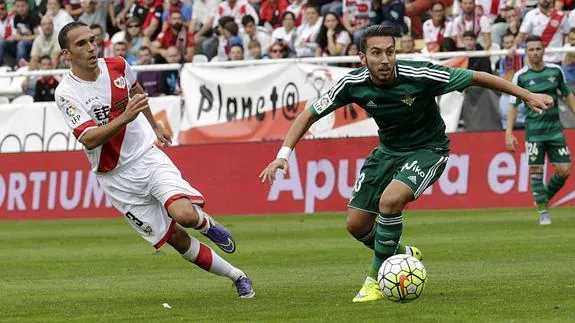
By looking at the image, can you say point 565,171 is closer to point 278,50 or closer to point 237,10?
point 278,50

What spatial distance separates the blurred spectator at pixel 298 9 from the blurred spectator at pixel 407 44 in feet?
11.4

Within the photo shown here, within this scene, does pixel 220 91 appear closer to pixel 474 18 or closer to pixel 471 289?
pixel 474 18

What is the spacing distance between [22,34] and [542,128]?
15.3m

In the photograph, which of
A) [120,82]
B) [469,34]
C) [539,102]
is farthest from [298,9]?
[539,102]

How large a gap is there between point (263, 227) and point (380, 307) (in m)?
10.6

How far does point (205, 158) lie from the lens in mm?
24312

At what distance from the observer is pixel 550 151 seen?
1958 centimetres

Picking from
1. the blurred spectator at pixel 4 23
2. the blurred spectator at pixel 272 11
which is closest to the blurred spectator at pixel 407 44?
the blurred spectator at pixel 272 11

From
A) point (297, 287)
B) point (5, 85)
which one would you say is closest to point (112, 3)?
point (5, 85)

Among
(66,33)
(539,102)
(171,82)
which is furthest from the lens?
(171,82)

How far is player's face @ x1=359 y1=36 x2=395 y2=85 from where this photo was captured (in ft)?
34.7

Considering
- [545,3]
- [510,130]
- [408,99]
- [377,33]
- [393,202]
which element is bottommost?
[510,130]

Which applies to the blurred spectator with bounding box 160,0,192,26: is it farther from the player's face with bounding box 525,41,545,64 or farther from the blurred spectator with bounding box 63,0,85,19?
the player's face with bounding box 525,41,545,64

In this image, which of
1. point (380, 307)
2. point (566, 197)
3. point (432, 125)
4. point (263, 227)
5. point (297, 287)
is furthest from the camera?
point (566, 197)
